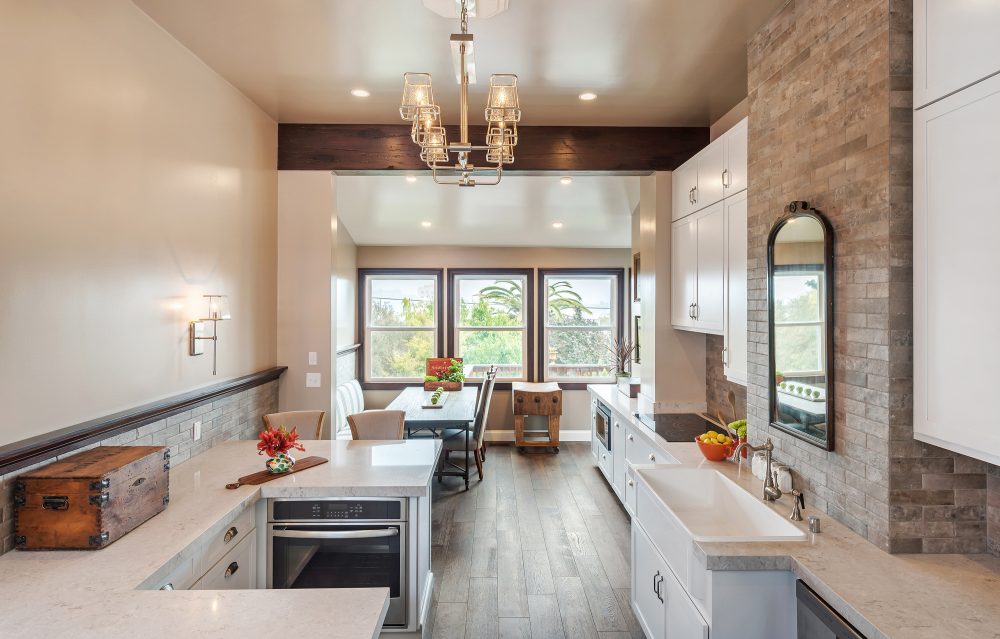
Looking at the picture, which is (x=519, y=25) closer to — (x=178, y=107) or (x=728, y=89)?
(x=728, y=89)

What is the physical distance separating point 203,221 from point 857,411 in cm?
310

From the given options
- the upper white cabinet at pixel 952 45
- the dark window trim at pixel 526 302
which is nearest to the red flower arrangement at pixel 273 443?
the upper white cabinet at pixel 952 45

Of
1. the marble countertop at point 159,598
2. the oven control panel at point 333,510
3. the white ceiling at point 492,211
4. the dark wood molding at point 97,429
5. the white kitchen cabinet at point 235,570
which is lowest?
the white kitchen cabinet at point 235,570

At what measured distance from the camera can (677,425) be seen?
3500 mm

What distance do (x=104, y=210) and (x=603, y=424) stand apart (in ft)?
13.1

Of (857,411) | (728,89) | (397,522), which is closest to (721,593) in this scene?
(857,411)

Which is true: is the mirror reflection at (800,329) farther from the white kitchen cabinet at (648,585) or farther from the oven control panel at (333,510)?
the oven control panel at (333,510)

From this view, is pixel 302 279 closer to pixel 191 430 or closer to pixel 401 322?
pixel 191 430

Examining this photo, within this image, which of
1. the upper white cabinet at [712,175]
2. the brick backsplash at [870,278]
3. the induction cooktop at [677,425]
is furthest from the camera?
the induction cooktop at [677,425]

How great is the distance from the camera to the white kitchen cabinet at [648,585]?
2.18 metres

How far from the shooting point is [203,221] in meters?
2.85

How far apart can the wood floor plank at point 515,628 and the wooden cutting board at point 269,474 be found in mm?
1223

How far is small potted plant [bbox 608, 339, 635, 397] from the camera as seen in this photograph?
4789mm

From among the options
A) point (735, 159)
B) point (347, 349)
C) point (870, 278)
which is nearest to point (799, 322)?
point (870, 278)
